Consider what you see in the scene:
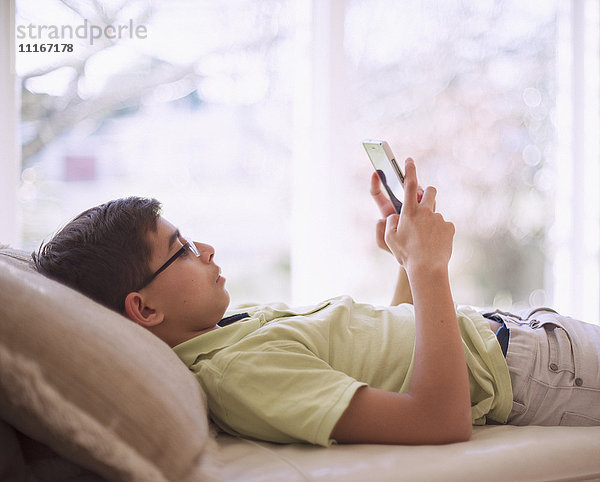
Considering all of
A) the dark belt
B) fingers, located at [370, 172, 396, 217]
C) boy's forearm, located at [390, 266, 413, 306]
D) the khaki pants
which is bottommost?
the khaki pants

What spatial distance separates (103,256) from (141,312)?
0.40ft

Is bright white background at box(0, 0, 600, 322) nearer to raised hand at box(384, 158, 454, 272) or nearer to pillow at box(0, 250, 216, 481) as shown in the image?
raised hand at box(384, 158, 454, 272)

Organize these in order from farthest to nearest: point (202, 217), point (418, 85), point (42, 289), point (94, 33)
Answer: point (418, 85), point (202, 217), point (94, 33), point (42, 289)

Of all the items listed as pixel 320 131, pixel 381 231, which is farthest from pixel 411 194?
pixel 320 131

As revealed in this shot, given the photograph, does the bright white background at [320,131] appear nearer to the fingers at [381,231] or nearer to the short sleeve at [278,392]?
the fingers at [381,231]

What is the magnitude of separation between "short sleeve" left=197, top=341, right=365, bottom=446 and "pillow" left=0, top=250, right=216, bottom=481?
0.14m

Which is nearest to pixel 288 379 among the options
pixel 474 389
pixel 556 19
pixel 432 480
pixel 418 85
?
pixel 432 480

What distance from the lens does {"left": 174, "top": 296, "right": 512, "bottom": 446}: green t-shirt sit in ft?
3.09

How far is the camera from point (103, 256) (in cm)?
108

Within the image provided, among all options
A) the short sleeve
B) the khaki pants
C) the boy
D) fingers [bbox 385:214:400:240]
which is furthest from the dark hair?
the khaki pants

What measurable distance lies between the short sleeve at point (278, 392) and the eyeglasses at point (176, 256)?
18 centimetres

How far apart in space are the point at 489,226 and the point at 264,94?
1.19 metres

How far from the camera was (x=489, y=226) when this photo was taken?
9.05ft

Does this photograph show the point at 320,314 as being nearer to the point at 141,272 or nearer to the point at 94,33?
the point at 141,272
